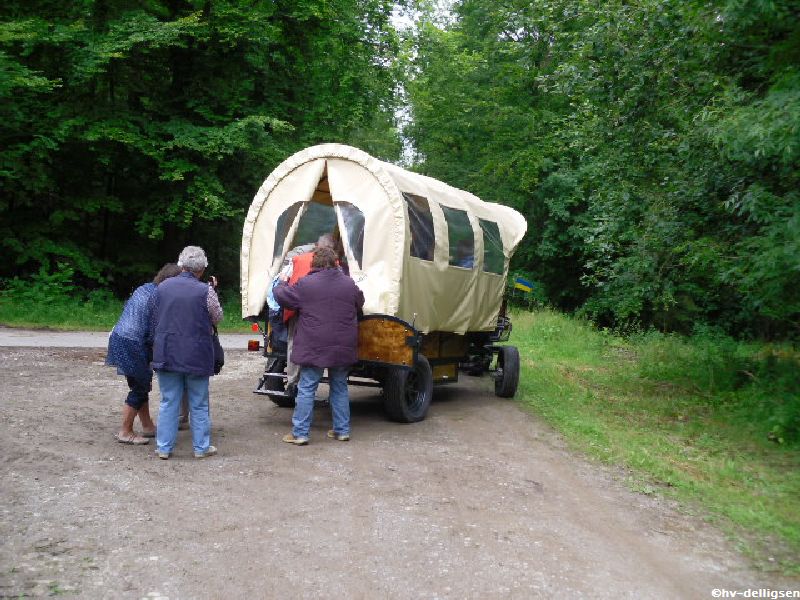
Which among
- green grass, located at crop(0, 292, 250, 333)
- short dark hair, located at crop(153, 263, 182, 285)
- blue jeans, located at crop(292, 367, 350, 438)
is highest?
short dark hair, located at crop(153, 263, 182, 285)

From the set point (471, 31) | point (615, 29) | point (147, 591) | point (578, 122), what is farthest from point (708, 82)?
point (471, 31)

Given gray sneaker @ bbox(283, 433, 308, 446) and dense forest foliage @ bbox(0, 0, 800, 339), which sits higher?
dense forest foliage @ bbox(0, 0, 800, 339)

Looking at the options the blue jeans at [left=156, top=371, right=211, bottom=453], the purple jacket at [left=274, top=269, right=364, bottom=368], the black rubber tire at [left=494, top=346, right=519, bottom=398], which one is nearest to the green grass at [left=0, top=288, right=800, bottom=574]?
the black rubber tire at [left=494, top=346, right=519, bottom=398]

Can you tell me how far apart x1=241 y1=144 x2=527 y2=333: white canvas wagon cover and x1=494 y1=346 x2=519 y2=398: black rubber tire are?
1083 mm

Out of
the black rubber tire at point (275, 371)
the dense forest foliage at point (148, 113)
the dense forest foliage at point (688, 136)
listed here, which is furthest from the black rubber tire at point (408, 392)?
the dense forest foliage at point (148, 113)

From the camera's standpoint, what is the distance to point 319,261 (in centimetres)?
815

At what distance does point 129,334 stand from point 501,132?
24.6 meters

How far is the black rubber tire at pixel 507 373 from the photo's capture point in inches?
455

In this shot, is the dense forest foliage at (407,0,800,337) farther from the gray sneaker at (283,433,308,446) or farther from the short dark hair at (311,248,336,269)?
the gray sneaker at (283,433,308,446)

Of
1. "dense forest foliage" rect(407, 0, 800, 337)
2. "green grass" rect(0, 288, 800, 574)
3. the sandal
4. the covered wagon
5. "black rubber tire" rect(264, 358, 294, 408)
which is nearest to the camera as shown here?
"green grass" rect(0, 288, 800, 574)

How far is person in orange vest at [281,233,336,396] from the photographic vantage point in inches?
328

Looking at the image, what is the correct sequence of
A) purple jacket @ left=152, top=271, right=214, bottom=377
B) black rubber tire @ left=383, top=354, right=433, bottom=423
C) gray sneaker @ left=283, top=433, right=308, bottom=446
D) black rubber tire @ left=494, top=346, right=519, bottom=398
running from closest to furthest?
1. purple jacket @ left=152, top=271, right=214, bottom=377
2. gray sneaker @ left=283, top=433, right=308, bottom=446
3. black rubber tire @ left=383, top=354, right=433, bottom=423
4. black rubber tire @ left=494, top=346, right=519, bottom=398

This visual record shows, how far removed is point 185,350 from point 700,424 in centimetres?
646

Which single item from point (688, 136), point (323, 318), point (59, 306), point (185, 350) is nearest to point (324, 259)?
point (323, 318)
